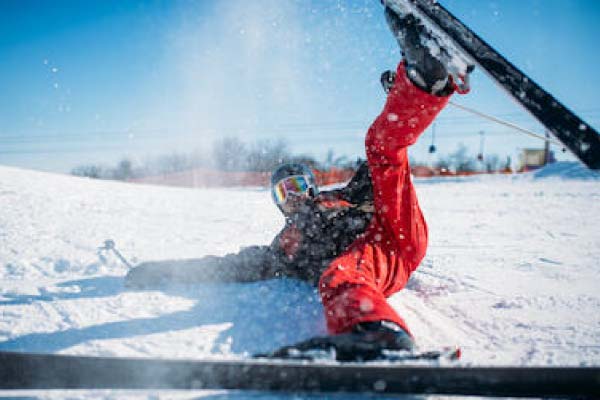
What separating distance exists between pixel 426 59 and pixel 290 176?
1.57 metres

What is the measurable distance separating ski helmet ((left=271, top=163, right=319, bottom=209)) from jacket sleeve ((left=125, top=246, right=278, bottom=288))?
1.66 feet

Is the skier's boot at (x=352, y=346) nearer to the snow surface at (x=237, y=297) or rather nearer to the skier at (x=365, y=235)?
the skier at (x=365, y=235)

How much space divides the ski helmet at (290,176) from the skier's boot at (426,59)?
139 centimetres

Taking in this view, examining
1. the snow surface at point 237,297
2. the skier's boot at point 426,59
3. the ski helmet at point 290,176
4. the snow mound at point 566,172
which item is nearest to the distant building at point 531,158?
the snow mound at point 566,172

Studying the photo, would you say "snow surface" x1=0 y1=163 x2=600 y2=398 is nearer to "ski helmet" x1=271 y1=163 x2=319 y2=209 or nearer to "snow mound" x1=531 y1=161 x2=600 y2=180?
"ski helmet" x1=271 y1=163 x2=319 y2=209

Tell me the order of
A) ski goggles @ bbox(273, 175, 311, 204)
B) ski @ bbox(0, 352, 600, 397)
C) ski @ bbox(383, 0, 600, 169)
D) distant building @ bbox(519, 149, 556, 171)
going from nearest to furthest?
ski @ bbox(0, 352, 600, 397), ski @ bbox(383, 0, 600, 169), ski goggles @ bbox(273, 175, 311, 204), distant building @ bbox(519, 149, 556, 171)

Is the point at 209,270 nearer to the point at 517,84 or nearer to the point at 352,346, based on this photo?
the point at 352,346

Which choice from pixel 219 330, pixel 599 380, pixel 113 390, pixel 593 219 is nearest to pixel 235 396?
pixel 113 390

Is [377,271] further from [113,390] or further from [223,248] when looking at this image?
[223,248]

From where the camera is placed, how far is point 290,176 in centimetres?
289

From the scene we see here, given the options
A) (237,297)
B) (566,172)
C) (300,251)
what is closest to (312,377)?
(237,297)

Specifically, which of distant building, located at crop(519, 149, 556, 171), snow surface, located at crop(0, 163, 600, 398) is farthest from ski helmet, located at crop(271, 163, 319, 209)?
distant building, located at crop(519, 149, 556, 171)

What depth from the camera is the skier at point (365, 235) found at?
139cm

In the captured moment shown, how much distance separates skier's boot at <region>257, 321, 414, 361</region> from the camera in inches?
46.0
